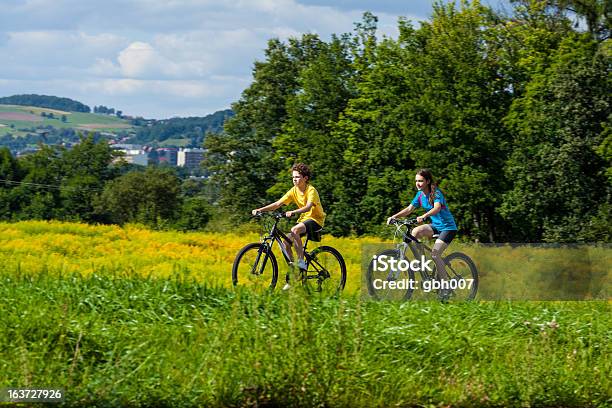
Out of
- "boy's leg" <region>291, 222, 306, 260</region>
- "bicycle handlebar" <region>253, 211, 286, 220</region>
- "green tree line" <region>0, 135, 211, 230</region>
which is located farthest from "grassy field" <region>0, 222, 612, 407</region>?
"green tree line" <region>0, 135, 211, 230</region>

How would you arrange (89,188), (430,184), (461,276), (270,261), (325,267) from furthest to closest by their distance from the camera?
(89,188), (325,267), (270,261), (461,276), (430,184)

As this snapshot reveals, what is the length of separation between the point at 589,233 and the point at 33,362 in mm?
45812

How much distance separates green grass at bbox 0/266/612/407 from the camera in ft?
22.7

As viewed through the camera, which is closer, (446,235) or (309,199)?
(446,235)

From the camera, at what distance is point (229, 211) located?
68.5m

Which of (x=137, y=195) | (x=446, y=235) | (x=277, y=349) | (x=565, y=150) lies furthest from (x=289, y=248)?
(x=137, y=195)

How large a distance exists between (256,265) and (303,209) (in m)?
1.00

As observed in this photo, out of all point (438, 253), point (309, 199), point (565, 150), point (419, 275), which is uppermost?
point (565, 150)

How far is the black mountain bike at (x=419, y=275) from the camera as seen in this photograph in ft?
39.7

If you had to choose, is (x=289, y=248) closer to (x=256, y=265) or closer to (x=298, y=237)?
(x=298, y=237)

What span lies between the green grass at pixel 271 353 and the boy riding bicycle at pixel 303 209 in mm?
3139

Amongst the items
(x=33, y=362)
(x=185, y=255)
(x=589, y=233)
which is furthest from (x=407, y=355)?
(x=589, y=233)

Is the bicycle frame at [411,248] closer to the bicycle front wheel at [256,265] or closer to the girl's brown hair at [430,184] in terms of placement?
the girl's brown hair at [430,184]

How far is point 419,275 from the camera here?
12180mm
